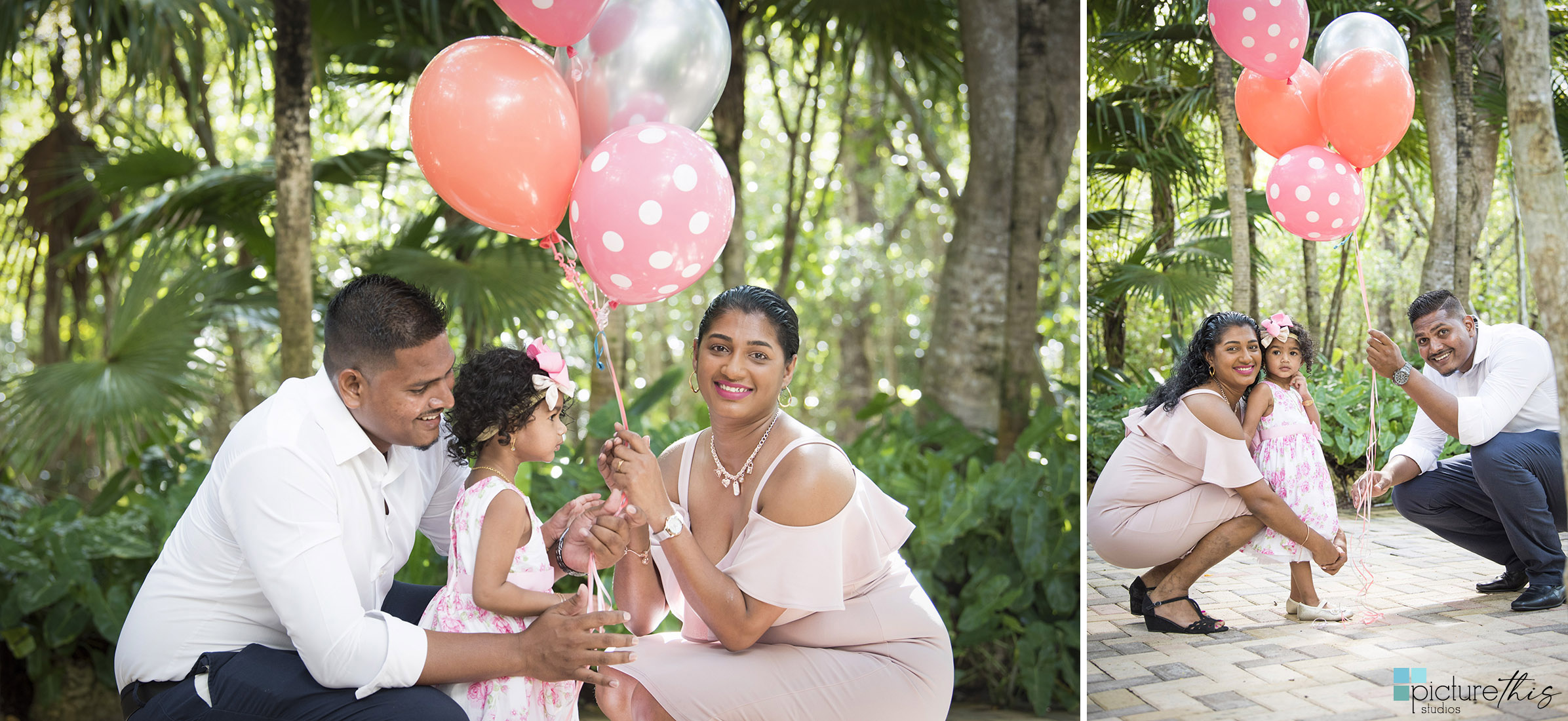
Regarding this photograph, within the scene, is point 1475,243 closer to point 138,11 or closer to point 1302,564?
point 1302,564

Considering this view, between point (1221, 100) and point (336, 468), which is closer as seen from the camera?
point (336, 468)

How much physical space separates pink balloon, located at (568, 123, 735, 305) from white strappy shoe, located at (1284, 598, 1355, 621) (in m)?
1.45

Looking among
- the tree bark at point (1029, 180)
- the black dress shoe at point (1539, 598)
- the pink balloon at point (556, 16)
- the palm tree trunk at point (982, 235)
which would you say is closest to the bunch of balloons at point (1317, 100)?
the black dress shoe at point (1539, 598)

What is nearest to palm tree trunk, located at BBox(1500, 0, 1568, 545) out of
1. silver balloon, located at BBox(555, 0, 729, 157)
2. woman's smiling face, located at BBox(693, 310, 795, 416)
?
woman's smiling face, located at BBox(693, 310, 795, 416)

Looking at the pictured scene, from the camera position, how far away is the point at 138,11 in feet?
13.9

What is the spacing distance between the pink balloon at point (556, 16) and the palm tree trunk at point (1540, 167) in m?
1.81

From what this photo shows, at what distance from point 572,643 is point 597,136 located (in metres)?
1.09

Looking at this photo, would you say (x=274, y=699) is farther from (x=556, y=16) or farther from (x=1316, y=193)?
(x=1316, y=193)

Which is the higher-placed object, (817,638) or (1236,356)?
(1236,356)

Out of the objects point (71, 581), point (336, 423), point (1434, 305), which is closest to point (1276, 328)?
point (1434, 305)

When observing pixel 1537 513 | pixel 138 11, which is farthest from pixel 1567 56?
pixel 138 11

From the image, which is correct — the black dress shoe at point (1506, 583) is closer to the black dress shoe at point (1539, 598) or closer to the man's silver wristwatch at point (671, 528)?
the black dress shoe at point (1539, 598)

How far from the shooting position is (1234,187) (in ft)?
7.38

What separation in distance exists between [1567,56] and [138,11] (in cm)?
479
